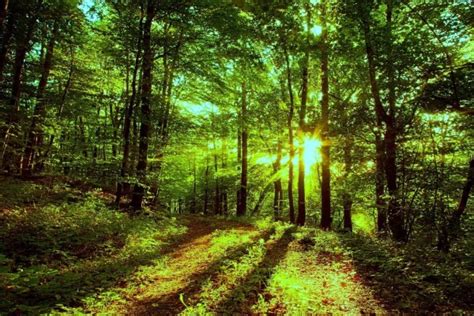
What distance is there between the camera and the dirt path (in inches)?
210

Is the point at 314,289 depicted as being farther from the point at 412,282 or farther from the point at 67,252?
the point at 67,252

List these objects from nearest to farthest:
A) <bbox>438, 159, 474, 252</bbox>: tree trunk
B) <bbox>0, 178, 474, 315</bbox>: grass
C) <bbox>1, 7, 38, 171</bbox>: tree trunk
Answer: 1. <bbox>0, 178, 474, 315</bbox>: grass
2. <bbox>1, 7, 38, 171</bbox>: tree trunk
3. <bbox>438, 159, 474, 252</bbox>: tree trunk

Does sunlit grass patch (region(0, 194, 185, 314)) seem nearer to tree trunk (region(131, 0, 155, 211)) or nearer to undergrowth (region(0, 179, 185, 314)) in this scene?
undergrowth (region(0, 179, 185, 314))

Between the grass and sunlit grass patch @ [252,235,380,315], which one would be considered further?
sunlit grass patch @ [252,235,380,315]

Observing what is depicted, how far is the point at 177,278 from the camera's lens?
22.5 feet

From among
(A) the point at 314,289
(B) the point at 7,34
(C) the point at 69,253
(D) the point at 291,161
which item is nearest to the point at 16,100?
(B) the point at 7,34

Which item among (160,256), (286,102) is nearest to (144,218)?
(160,256)

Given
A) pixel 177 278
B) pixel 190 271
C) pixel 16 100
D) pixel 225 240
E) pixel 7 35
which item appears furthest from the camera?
pixel 16 100

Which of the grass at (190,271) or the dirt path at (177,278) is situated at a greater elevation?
the grass at (190,271)

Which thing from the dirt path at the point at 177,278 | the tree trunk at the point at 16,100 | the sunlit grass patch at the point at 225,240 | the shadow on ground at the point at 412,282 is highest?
the tree trunk at the point at 16,100

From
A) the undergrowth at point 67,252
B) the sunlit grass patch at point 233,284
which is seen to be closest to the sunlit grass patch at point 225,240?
the sunlit grass patch at point 233,284

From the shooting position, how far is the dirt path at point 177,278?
534cm

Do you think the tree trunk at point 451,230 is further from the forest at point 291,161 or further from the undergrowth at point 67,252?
the undergrowth at point 67,252

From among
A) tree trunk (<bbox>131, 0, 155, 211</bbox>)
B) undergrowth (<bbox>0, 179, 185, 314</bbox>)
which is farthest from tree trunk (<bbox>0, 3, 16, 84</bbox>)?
undergrowth (<bbox>0, 179, 185, 314</bbox>)
